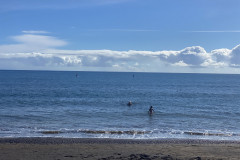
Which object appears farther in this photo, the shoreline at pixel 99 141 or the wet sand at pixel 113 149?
the shoreline at pixel 99 141

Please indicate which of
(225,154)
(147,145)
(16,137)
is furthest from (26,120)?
(225,154)

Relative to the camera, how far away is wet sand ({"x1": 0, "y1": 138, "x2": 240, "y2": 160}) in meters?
17.6

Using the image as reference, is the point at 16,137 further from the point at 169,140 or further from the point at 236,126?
the point at 236,126

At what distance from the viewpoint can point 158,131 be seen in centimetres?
2714

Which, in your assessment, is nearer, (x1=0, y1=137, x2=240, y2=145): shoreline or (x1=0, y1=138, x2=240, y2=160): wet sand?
(x1=0, y1=138, x2=240, y2=160): wet sand

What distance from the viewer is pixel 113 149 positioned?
1975 cm

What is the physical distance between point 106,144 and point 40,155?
5539 mm

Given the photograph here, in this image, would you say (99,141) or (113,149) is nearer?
(113,149)

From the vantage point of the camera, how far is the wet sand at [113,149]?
1762 cm

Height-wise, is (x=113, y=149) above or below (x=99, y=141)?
above

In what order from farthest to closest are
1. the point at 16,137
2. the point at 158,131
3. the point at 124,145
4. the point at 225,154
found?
1. the point at 158,131
2. the point at 16,137
3. the point at 124,145
4. the point at 225,154

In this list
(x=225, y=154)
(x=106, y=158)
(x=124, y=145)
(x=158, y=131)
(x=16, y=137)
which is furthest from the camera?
(x=158, y=131)

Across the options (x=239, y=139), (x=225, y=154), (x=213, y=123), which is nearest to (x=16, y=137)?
(x=225, y=154)

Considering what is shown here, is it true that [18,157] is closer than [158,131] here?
Yes
